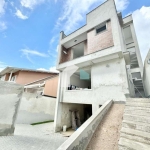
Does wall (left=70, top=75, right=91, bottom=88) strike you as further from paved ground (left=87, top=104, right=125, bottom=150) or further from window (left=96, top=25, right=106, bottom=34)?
paved ground (left=87, top=104, right=125, bottom=150)

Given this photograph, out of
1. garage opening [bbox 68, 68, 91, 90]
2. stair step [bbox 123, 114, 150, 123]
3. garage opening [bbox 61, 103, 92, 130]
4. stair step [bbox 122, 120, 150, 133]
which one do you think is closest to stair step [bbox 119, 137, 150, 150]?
stair step [bbox 122, 120, 150, 133]

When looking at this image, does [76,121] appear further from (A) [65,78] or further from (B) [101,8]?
(B) [101,8]

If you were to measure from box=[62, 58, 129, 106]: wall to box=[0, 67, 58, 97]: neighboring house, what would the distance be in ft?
18.2

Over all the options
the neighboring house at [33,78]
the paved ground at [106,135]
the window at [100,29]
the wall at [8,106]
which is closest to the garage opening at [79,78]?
the window at [100,29]

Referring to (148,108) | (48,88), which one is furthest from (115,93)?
(48,88)

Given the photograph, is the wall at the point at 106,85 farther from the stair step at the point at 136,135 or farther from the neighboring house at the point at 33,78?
the neighboring house at the point at 33,78

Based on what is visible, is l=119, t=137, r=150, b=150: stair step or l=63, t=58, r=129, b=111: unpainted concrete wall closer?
l=119, t=137, r=150, b=150: stair step

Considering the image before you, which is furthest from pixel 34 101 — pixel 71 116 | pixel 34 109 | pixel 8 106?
pixel 8 106

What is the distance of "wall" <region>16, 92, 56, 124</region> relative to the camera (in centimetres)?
769

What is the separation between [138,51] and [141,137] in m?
13.5

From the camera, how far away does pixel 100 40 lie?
605 centimetres

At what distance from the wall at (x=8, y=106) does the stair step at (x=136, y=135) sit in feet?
16.2

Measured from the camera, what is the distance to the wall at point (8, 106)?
150 inches

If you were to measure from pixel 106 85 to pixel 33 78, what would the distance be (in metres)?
12.1
